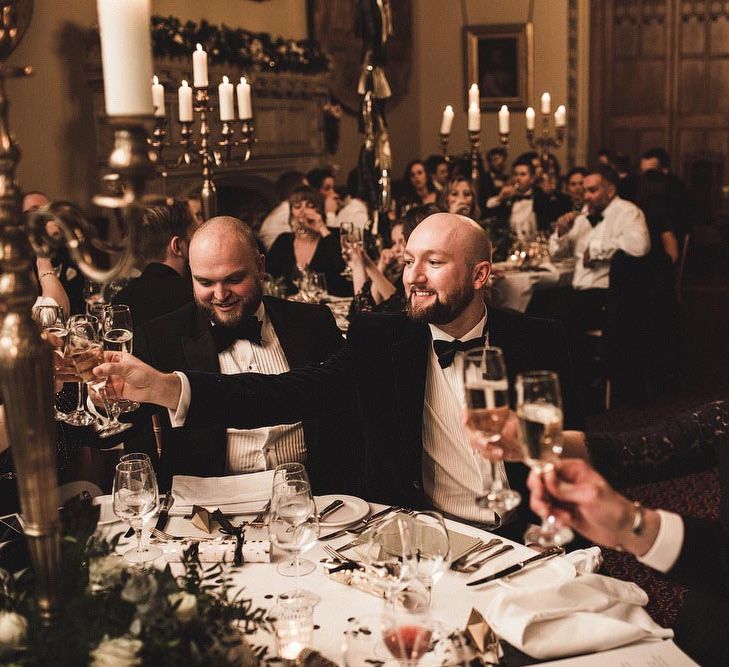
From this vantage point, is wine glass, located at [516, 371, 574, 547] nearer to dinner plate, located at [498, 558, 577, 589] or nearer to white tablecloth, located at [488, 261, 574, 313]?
dinner plate, located at [498, 558, 577, 589]

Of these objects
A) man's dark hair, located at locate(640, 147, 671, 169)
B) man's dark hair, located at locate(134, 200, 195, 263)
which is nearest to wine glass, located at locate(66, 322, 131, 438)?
man's dark hair, located at locate(134, 200, 195, 263)

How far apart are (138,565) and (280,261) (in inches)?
163

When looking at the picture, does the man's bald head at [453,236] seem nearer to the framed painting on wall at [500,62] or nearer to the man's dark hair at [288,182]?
the man's dark hair at [288,182]

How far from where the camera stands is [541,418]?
1.37 m

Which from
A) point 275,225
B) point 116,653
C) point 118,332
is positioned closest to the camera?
point 116,653

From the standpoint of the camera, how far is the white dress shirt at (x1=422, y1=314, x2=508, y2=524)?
2531 millimetres

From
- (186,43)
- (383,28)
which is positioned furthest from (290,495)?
(186,43)

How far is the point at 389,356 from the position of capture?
259 cm

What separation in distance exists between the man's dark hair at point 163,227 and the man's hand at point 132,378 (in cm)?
181

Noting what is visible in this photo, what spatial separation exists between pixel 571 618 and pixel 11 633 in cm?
88

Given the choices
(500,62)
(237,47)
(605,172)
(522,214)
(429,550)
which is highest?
(500,62)

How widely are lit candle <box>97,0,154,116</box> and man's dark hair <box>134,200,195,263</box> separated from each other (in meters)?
2.86

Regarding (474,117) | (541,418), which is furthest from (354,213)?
(541,418)

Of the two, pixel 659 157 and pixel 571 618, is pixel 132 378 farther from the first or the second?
pixel 659 157
